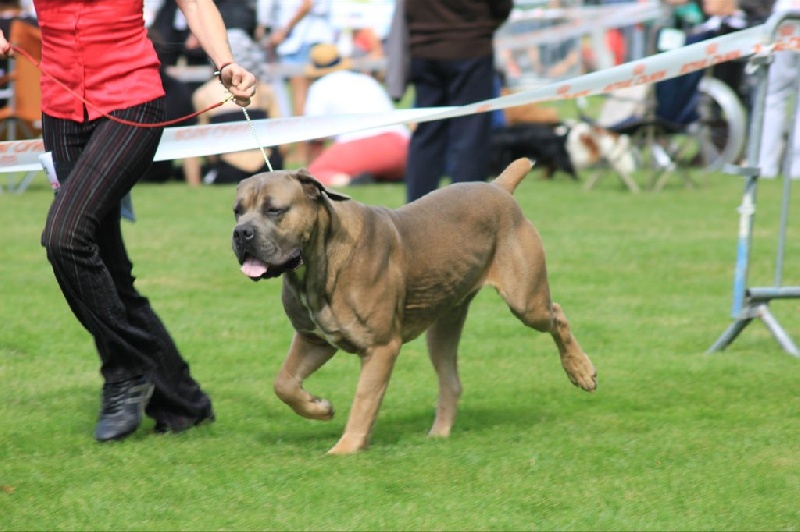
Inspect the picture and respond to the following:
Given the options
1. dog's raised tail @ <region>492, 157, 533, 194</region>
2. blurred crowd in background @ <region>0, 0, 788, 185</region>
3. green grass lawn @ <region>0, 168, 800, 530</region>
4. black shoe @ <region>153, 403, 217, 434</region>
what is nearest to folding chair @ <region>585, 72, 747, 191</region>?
blurred crowd in background @ <region>0, 0, 788, 185</region>

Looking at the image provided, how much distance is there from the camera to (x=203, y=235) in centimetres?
1168

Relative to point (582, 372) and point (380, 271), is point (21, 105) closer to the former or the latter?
point (582, 372)

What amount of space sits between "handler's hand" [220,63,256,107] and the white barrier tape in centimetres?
103

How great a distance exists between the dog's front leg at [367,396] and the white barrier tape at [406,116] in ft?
4.61

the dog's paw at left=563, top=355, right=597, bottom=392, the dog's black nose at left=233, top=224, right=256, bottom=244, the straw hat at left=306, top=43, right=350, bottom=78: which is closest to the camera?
the dog's black nose at left=233, top=224, right=256, bottom=244

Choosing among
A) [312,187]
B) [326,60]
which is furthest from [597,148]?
[312,187]

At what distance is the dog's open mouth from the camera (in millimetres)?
4695

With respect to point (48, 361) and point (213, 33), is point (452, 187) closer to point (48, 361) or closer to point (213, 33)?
point (213, 33)

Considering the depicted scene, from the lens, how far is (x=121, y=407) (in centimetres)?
539

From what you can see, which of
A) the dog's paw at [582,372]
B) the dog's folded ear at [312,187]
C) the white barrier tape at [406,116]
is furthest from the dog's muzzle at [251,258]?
the dog's paw at [582,372]

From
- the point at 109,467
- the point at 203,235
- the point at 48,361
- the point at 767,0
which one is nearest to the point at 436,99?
the point at 203,235

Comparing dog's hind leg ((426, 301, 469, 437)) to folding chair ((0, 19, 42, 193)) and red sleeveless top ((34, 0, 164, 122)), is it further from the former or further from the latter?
folding chair ((0, 19, 42, 193))

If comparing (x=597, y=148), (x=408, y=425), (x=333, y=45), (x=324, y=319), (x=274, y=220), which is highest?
(x=274, y=220)

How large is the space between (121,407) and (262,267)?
3.60 ft
